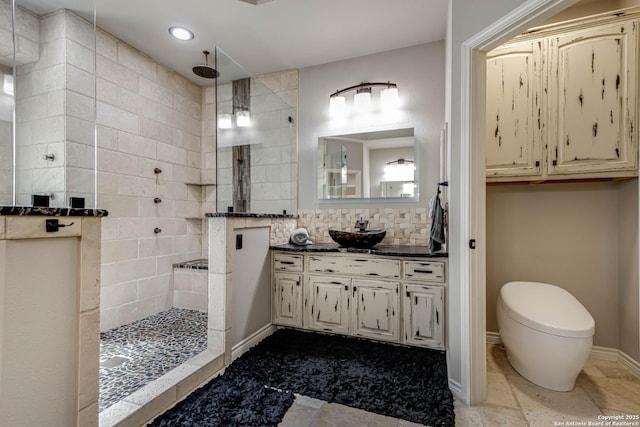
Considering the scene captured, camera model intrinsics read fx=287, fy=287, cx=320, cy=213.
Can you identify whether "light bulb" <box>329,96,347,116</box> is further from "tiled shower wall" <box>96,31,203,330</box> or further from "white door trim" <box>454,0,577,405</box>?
"tiled shower wall" <box>96,31,203,330</box>

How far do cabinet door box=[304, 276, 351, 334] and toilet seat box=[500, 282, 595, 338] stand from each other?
3.92 ft

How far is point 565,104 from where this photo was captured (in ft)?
6.74

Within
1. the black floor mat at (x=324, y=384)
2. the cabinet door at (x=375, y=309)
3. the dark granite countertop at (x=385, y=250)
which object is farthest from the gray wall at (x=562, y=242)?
the black floor mat at (x=324, y=384)

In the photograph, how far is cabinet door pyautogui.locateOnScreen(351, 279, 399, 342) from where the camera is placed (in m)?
2.33

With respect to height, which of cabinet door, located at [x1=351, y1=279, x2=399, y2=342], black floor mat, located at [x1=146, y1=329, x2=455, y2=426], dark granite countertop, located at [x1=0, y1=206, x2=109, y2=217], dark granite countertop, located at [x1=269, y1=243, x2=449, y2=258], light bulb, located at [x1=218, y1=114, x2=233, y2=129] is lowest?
black floor mat, located at [x1=146, y1=329, x2=455, y2=426]

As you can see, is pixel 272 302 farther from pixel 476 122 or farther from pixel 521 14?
pixel 521 14

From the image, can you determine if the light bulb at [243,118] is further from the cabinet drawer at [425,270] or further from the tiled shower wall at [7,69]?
the cabinet drawer at [425,270]

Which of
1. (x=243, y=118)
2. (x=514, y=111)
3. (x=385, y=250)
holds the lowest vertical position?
(x=385, y=250)

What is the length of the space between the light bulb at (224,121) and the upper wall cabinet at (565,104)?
228 cm

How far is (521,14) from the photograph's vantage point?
1.39m

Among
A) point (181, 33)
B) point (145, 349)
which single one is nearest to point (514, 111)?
point (181, 33)

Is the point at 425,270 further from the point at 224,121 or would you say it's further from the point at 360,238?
the point at 224,121

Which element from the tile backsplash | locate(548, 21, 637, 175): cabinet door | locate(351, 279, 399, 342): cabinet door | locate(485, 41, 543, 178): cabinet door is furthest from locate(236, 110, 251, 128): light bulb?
locate(548, 21, 637, 175): cabinet door

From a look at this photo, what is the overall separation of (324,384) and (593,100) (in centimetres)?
266
